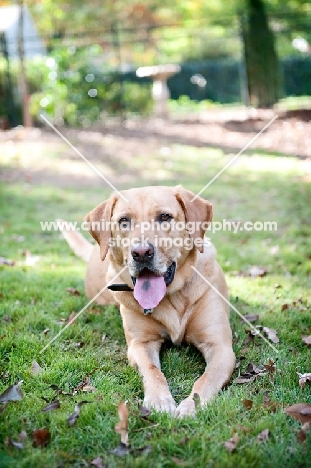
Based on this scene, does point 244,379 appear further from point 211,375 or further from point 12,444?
point 12,444

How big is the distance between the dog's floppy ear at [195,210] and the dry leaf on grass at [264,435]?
1576 mm

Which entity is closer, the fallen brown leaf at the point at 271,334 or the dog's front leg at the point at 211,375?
the dog's front leg at the point at 211,375

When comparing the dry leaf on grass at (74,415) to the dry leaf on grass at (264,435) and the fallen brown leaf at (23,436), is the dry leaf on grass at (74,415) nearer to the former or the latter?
the fallen brown leaf at (23,436)

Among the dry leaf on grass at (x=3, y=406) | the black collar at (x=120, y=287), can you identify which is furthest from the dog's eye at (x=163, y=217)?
the dry leaf on grass at (x=3, y=406)

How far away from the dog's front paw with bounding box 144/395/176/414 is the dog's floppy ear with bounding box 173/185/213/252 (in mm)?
1235

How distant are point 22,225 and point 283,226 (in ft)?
12.8

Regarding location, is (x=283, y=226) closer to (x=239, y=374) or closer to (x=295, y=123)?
(x=239, y=374)

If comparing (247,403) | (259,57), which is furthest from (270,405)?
(259,57)

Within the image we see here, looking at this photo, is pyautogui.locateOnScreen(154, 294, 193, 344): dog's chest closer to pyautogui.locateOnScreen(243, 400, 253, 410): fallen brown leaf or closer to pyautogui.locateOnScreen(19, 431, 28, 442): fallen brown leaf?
pyautogui.locateOnScreen(243, 400, 253, 410): fallen brown leaf

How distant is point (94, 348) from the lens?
428 centimetres

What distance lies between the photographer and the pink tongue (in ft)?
12.7

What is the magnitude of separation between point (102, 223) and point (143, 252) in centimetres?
74

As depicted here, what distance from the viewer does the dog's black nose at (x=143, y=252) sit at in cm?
367

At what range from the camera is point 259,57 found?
757 inches
